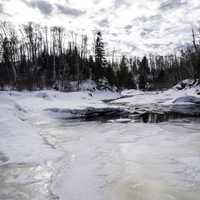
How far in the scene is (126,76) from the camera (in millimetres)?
56906

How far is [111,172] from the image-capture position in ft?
17.5

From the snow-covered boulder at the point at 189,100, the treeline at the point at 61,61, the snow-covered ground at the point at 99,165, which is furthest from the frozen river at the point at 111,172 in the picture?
the treeline at the point at 61,61

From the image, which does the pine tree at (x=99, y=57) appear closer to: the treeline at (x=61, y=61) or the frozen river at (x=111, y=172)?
the treeline at (x=61, y=61)

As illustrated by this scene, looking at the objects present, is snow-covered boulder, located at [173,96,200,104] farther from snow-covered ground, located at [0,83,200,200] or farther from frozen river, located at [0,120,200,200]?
frozen river, located at [0,120,200,200]

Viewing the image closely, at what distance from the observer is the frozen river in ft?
13.8

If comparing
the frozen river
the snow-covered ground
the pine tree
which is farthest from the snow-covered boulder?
the pine tree

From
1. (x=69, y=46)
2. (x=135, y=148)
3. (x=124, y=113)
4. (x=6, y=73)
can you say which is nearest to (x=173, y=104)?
(x=124, y=113)

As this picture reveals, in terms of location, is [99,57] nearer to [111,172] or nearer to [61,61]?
[61,61]

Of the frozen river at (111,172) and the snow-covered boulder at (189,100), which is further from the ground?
the snow-covered boulder at (189,100)

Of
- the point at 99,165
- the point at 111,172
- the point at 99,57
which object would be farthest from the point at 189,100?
the point at 99,57

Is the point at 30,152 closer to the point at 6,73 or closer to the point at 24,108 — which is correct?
the point at 24,108

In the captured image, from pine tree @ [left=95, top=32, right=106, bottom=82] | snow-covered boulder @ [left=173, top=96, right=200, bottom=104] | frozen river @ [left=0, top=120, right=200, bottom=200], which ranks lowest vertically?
frozen river @ [left=0, top=120, right=200, bottom=200]

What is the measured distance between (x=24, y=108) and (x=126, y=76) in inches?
1710

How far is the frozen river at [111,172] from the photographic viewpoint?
421cm
